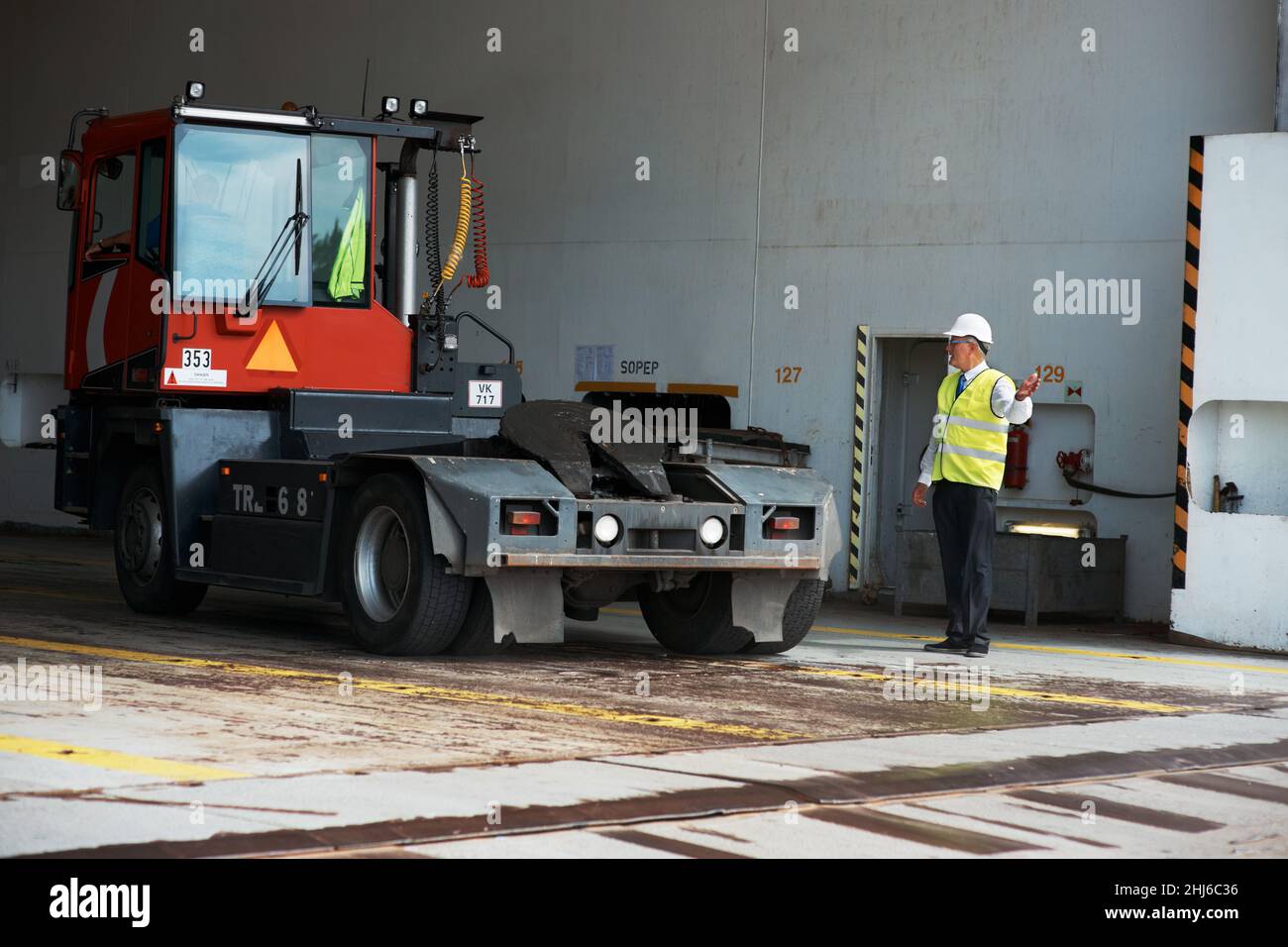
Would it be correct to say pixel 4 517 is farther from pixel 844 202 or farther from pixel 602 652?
pixel 602 652

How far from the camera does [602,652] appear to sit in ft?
33.3

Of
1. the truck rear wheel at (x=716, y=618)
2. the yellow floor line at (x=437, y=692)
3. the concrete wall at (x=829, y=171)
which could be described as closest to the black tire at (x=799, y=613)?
the truck rear wheel at (x=716, y=618)

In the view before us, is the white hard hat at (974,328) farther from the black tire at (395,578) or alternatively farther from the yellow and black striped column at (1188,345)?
the black tire at (395,578)

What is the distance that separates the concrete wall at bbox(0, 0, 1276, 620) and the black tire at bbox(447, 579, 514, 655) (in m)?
6.26

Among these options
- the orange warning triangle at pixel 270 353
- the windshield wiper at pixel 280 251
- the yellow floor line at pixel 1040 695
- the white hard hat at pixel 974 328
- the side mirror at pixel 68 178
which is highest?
the side mirror at pixel 68 178

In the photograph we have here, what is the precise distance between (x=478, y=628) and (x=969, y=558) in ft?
10.2

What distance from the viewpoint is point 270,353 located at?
1094 centimetres

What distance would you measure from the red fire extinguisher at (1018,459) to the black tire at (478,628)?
19.8ft

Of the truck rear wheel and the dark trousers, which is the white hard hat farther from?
the truck rear wheel

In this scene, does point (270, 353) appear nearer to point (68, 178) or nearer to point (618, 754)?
point (68, 178)

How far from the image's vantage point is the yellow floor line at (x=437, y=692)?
7188 mm

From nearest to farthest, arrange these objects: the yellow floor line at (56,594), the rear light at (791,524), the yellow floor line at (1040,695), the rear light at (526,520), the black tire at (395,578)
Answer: the yellow floor line at (1040,695) → the rear light at (526,520) → the black tire at (395,578) → the rear light at (791,524) → the yellow floor line at (56,594)

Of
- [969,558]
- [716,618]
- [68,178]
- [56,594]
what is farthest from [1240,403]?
[56,594]
